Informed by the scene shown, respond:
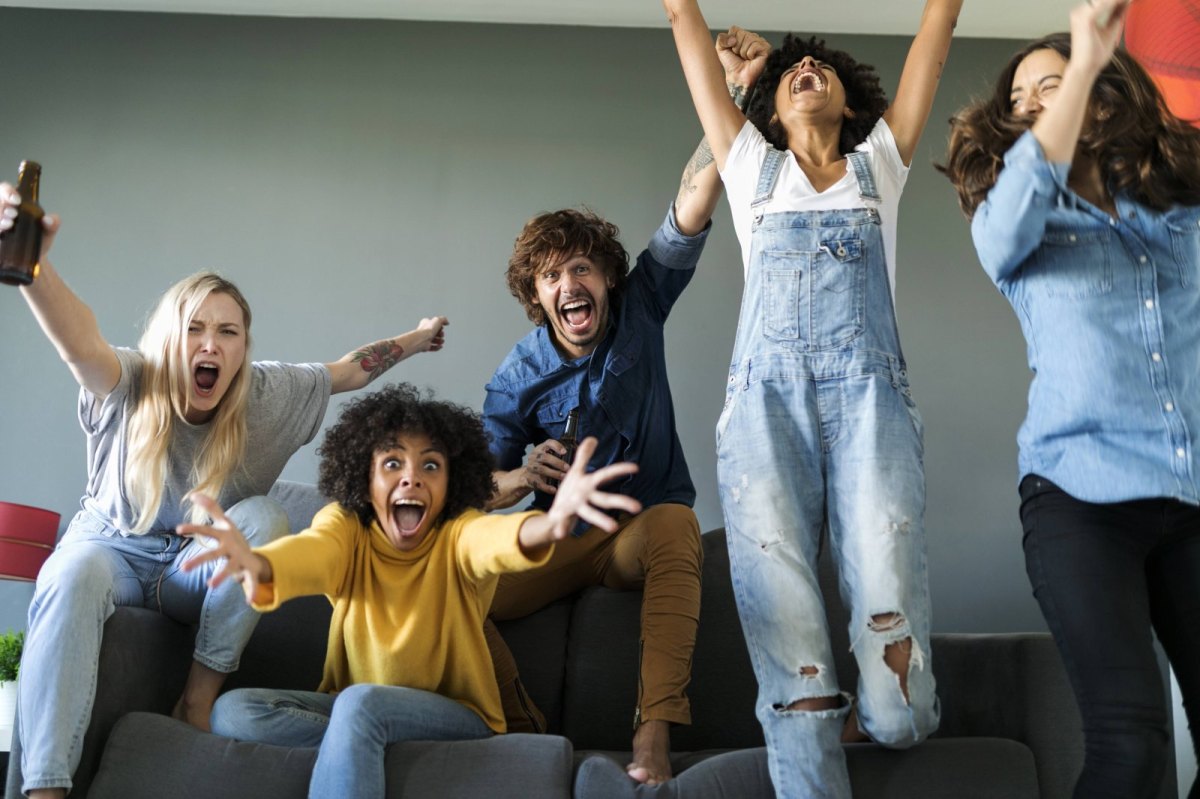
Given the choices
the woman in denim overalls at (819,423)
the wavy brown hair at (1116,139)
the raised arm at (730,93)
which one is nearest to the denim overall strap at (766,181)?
the woman in denim overalls at (819,423)

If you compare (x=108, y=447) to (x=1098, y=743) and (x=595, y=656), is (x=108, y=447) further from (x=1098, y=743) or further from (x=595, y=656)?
(x=1098, y=743)

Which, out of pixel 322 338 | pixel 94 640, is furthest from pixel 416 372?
pixel 94 640

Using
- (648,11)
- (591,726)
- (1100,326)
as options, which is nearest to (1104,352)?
(1100,326)

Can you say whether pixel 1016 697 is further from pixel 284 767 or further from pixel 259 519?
pixel 259 519

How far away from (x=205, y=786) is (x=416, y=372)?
5.50 feet

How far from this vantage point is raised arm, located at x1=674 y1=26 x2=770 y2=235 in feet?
8.07

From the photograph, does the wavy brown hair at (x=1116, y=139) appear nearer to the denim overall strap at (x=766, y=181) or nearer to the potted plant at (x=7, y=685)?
the denim overall strap at (x=766, y=181)

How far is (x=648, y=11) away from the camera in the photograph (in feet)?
11.9

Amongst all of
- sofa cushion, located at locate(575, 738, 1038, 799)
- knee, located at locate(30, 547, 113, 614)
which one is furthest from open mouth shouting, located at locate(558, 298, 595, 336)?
knee, located at locate(30, 547, 113, 614)

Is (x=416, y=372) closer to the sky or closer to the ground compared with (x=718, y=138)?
closer to the ground

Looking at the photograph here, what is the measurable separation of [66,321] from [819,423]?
4.66 ft

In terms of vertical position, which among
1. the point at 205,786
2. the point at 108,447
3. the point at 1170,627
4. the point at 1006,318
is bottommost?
the point at 205,786

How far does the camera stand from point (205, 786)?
6.61 ft

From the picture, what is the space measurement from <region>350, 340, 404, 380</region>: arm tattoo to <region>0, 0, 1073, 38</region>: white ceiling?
1331mm
